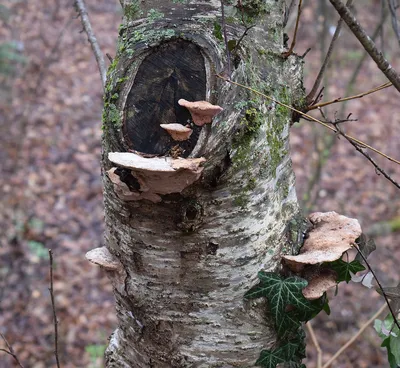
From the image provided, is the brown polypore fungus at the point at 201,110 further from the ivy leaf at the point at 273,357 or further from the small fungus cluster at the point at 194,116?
the ivy leaf at the point at 273,357

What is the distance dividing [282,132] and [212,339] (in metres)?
0.70

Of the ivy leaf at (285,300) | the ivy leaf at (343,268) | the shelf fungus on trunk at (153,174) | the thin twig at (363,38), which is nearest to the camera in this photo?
the thin twig at (363,38)

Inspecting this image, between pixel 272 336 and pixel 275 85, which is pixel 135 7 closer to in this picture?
pixel 275 85

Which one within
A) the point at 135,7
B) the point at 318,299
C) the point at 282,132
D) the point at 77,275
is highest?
the point at 135,7

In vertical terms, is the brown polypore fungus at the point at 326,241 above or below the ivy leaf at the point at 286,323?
above

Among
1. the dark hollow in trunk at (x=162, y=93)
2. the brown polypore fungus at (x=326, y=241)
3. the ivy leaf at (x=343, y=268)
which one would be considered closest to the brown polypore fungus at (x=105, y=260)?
the dark hollow in trunk at (x=162, y=93)

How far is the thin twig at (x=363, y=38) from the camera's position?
34.8 inches

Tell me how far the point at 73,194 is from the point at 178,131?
502 centimetres

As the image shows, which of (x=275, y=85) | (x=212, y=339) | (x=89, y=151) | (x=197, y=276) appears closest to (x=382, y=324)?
(x=212, y=339)

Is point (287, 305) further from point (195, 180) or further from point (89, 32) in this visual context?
point (89, 32)

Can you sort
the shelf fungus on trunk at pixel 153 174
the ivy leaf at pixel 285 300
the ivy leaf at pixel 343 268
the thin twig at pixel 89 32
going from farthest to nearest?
the thin twig at pixel 89 32
the ivy leaf at pixel 343 268
the ivy leaf at pixel 285 300
the shelf fungus on trunk at pixel 153 174

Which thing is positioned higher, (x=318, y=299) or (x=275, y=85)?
(x=275, y=85)

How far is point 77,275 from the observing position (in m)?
5.00

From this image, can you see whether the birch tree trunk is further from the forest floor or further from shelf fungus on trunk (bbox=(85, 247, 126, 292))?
the forest floor
